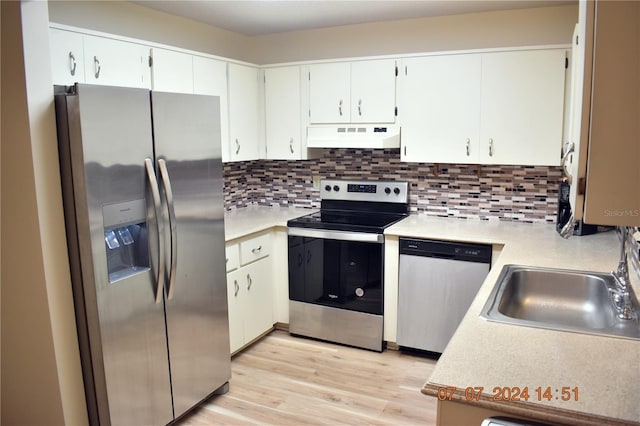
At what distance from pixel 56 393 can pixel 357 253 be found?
196cm

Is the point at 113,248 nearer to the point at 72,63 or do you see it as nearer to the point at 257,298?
the point at 72,63

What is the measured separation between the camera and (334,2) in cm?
315

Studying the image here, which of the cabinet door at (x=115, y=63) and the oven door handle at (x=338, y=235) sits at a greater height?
the cabinet door at (x=115, y=63)

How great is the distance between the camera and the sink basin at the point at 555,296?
2.03 m

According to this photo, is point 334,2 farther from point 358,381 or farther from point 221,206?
point 358,381

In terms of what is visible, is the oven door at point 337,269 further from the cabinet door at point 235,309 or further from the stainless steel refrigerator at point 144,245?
the stainless steel refrigerator at point 144,245

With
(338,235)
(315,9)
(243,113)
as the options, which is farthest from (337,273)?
(315,9)

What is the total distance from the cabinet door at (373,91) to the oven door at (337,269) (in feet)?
2.82

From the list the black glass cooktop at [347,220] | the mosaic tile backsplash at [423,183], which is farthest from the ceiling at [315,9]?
the black glass cooktop at [347,220]

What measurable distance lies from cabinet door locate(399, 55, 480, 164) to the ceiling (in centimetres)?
35

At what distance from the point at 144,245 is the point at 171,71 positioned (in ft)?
4.18

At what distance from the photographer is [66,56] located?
2.49 metres

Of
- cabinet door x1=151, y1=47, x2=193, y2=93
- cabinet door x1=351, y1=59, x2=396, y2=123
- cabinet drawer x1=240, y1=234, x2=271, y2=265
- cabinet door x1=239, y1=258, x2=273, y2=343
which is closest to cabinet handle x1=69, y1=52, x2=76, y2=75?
cabinet door x1=151, y1=47, x2=193, y2=93

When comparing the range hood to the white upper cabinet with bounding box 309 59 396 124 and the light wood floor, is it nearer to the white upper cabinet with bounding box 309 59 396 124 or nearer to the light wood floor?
the white upper cabinet with bounding box 309 59 396 124
